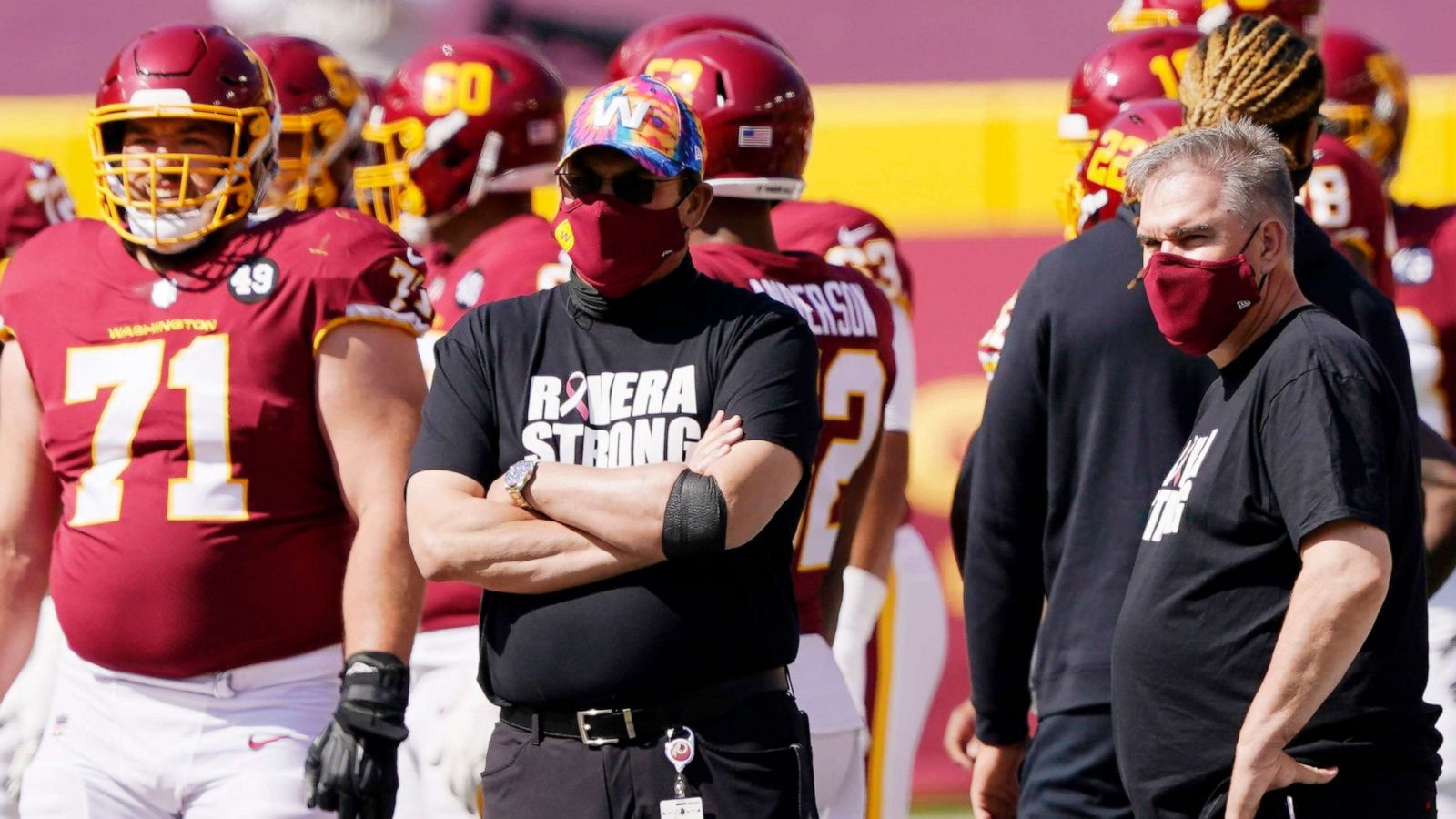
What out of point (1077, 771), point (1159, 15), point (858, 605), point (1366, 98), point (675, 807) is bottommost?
point (858, 605)

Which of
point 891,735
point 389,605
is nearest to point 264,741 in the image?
point 389,605

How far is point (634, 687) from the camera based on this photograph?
3.14m

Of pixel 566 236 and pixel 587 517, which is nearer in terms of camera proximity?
pixel 587 517

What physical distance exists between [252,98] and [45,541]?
877mm

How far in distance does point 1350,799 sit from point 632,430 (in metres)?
1.12

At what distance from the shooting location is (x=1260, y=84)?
139 inches

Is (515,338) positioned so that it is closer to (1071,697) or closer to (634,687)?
(634,687)

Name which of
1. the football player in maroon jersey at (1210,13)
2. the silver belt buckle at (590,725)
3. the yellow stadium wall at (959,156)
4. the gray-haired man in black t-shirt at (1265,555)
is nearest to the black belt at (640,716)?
the silver belt buckle at (590,725)

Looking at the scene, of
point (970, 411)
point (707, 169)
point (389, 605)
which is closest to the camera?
point (389, 605)

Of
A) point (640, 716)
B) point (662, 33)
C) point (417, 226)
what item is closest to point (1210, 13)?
point (662, 33)

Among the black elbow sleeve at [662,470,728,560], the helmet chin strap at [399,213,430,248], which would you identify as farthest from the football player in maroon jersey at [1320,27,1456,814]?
the helmet chin strap at [399,213,430,248]

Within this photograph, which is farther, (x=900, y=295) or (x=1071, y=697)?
(x=900, y=295)

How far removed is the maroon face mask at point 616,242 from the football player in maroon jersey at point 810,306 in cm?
76

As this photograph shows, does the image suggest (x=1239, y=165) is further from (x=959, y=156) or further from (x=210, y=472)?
(x=959, y=156)
